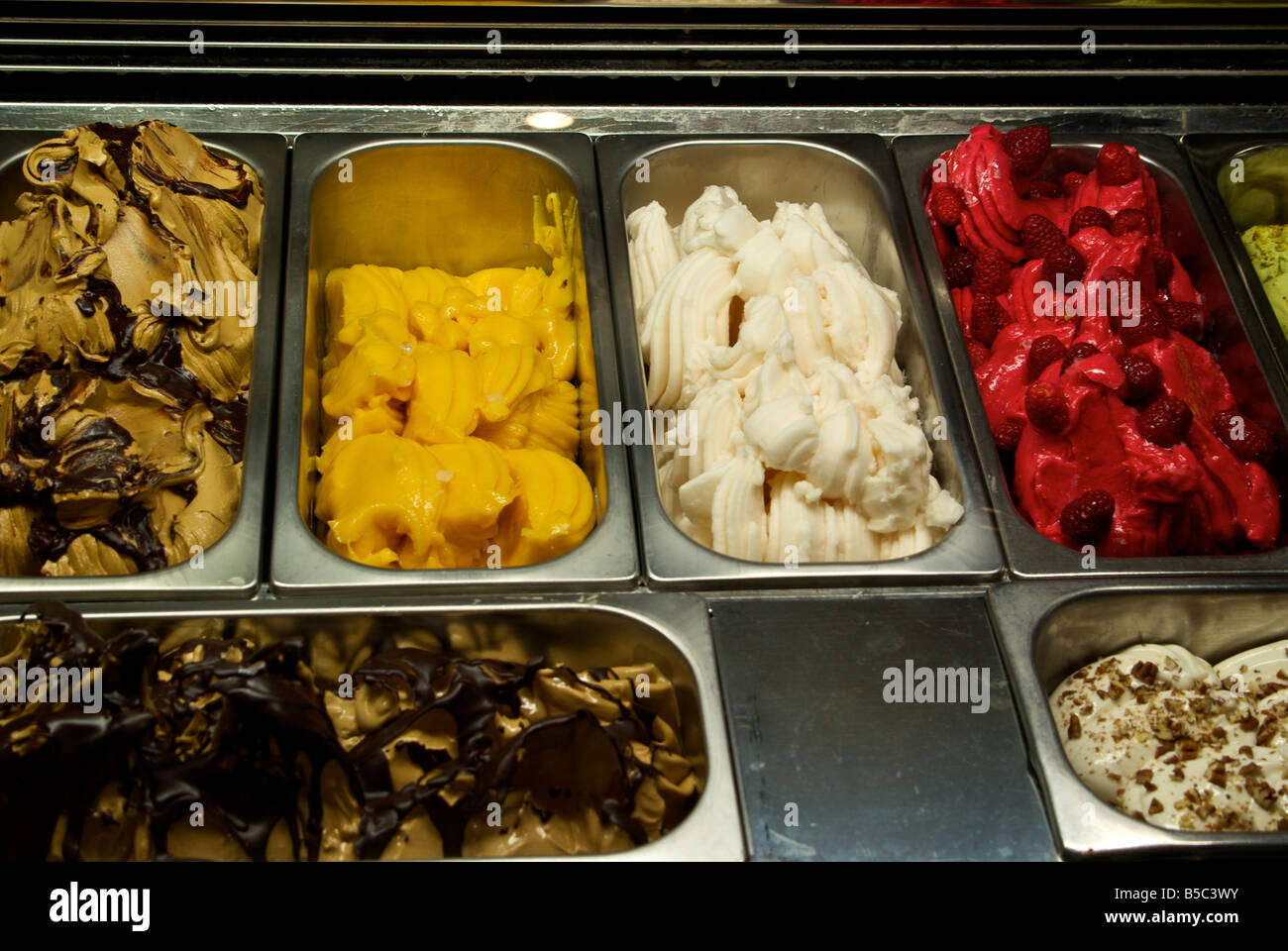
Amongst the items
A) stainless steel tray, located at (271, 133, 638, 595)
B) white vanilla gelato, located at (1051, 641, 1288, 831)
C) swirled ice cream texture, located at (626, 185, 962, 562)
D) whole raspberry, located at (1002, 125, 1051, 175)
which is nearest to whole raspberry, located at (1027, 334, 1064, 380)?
swirled ice cream texture, located at (626, 185, 962, 562)

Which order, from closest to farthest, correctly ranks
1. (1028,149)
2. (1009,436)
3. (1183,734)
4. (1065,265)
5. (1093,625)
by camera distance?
(1183,734) → (1093,625) → (1009,436) → (1065,265) → (1028,149)

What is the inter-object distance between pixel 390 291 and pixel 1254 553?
5.39 ft

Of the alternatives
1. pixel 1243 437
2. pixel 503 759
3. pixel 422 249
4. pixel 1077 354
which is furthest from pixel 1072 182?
pixel 503 759

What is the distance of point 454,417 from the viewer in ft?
6.33

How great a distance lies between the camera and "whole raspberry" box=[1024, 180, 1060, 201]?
92.1 inches

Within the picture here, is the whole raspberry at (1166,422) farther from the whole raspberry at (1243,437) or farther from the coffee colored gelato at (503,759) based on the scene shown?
the coffee colored gelato at (503,759)

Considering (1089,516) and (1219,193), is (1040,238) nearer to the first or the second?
(1219,193)

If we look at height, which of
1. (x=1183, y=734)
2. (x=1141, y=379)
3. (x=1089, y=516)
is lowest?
(x=1183, y=734)

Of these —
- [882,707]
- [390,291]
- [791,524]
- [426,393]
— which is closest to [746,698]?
[882,707]

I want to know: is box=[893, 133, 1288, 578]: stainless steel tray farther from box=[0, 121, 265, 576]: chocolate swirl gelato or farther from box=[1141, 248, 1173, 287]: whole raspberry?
box=[0, 121, 265, 576]: chocolate swirl gelato

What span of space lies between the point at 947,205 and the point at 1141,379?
0.55 meters

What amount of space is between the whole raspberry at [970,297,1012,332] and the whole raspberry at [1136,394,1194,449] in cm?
35

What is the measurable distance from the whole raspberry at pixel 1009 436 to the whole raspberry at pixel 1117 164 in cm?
64
